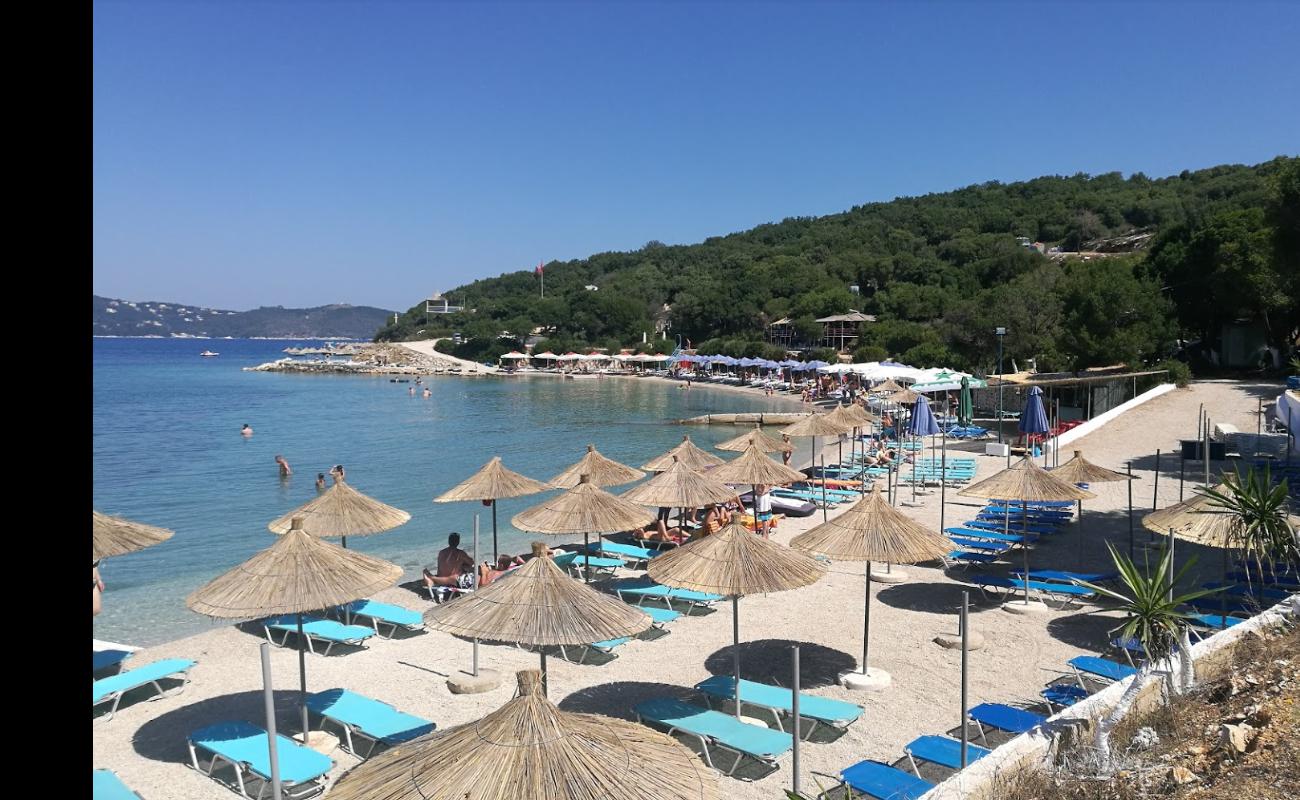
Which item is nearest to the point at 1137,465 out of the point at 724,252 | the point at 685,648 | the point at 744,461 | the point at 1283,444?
the point at 1283,444

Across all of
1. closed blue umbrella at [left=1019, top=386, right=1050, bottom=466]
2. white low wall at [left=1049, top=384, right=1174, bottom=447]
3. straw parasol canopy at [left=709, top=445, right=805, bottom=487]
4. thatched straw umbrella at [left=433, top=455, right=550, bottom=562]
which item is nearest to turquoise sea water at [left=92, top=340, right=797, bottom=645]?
thatched straw umbrella at [left=433, top=455, right=550, bottom=562]

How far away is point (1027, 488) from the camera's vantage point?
435 inches

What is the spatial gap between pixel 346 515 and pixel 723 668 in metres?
5.13

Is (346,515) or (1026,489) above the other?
(1026,489)

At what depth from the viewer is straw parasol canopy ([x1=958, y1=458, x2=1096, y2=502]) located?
10.9 m

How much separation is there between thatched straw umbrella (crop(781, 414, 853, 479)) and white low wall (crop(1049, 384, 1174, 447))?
19.8 feet

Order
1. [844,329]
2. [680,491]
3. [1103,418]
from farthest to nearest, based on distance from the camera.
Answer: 1. [844,329]
2. [1103,418]
3. [680,491]

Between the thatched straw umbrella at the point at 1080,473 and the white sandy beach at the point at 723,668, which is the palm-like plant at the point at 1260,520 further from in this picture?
the thatched straw umbrella at the point at 1080,473

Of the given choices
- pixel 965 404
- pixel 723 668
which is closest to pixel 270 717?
pixel 723 668

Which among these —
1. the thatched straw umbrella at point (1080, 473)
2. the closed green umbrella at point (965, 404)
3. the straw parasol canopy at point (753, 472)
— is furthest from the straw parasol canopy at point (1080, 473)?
the closed green umbrella at point (965, 404)

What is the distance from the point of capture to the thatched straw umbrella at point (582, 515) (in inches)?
398

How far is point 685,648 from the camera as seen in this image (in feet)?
31.3

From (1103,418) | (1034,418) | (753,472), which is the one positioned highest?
(1034,418)

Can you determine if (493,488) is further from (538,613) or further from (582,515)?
(538,613)
